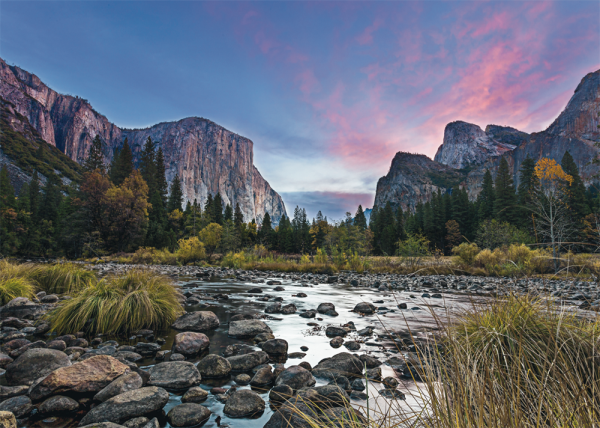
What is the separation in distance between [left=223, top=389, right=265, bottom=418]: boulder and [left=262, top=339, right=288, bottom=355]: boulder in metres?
1.47

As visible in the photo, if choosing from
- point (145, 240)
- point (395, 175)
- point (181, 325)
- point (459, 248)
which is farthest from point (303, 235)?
point (395, 175)

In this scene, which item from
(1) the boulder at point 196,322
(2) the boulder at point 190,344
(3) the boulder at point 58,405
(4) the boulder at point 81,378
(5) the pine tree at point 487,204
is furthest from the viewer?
(5) the pine tree at point 487,204

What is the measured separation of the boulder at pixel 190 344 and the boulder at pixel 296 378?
168 centimetres

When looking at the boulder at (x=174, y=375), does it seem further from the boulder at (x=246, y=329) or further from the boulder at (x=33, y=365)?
the boulder at (x=246, y=329)

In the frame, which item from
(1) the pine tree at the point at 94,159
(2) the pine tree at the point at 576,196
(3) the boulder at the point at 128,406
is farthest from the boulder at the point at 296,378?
(1) the pine tree at the point at 94,159

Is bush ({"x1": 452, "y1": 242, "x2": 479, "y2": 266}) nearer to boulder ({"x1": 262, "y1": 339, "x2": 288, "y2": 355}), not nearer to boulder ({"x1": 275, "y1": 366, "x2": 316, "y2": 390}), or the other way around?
boulder ({"x1": 262, "y1": 339, "x2": 288, "y2": 355})

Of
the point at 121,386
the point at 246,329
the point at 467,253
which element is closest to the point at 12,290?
the point at 246,329

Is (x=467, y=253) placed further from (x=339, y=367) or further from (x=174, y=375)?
(x=174, y=375)

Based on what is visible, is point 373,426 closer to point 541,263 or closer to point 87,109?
point 541,263

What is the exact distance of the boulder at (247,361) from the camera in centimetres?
366

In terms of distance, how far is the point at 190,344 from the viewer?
13.9 ft

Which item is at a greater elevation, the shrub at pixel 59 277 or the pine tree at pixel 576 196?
the pine tree at pixel 576 196

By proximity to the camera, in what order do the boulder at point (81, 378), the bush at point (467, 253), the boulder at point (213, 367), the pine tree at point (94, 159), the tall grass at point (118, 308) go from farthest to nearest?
the pine tree at point (94, 159), the bush at point (467, 253), the tall grass at point (118, 308), the boulder at point (213, 367), the boulder at point (81, 378)

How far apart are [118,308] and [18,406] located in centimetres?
259
